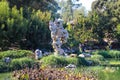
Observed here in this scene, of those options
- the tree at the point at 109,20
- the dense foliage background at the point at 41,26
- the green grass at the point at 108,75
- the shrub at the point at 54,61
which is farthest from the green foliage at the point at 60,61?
the tree at the point at 109,20

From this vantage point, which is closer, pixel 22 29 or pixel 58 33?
pixel 58 33

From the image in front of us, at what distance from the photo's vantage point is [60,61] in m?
18.4

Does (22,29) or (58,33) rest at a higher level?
(58,33)

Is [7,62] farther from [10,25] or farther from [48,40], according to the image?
[48,40]

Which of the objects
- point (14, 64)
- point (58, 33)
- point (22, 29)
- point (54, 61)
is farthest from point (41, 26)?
point (14, 64)

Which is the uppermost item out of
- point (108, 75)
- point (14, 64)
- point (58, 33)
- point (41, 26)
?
point (58, 33)

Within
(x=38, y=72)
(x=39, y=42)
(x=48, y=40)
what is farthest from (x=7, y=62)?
(x=48, y=40)

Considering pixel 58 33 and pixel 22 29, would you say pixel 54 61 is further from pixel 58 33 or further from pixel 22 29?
pixel 22 29

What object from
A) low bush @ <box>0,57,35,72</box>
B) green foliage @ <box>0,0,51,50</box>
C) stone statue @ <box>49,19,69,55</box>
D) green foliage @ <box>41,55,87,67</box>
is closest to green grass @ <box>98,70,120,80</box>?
green foliage @ <box>41,55,87,67</box>

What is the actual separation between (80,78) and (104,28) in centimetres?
2393

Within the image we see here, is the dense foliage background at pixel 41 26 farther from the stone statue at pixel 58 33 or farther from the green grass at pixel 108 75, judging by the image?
the green grass at pixel 108 75

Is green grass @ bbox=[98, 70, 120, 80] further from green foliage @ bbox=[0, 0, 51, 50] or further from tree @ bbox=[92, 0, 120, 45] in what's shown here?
tree @ bbox=[92, 0, 120, 45]

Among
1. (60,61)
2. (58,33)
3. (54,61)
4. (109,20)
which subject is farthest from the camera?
(109,20)

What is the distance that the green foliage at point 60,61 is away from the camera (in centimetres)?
1775
